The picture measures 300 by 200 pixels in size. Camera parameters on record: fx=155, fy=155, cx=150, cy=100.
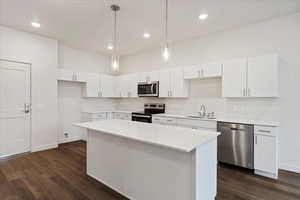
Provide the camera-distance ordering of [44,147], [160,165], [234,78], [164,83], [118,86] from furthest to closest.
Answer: [118,86] < [164,83] < [44,147] < [234,78] < [160,165]

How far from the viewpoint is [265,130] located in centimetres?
275

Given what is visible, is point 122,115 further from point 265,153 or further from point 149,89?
point 265,153

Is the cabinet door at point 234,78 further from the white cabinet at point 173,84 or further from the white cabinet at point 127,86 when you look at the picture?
the white cabinet at point 127,86

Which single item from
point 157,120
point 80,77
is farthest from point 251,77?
point 80,77

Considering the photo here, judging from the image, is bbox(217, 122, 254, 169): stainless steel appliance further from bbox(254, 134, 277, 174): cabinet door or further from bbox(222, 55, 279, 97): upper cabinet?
bbox(222, 55, 279, 97): upper cabinet

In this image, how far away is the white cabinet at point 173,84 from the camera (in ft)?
13.4

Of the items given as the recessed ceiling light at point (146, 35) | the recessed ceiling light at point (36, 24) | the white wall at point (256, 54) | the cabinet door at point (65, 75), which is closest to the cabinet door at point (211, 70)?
the white wall at point (256, 54)

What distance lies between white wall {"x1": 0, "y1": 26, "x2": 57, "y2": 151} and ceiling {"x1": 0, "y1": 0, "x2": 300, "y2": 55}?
283 mm

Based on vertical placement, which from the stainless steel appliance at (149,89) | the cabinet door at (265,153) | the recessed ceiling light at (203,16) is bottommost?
the cabinet door at (265,153)

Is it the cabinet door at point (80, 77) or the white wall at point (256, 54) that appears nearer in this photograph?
the white wall at point (256, 54)

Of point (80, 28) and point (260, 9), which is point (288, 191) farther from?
point (80, 28)

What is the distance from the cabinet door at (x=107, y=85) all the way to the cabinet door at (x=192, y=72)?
280 cm

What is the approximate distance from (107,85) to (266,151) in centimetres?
473

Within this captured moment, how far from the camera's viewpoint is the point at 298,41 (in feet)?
9.66
